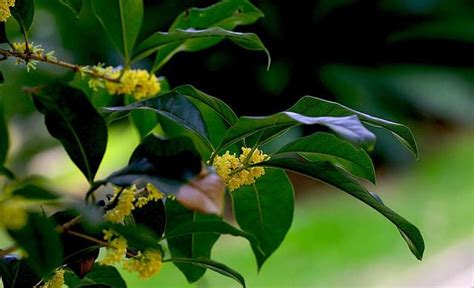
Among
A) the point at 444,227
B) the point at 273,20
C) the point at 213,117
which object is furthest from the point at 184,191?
the point at 273,20

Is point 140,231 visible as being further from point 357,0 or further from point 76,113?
point 357,0

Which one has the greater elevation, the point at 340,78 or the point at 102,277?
the point at 102,277

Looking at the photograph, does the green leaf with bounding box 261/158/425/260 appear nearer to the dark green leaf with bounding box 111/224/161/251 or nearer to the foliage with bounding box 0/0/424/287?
the foliage with bounding box 0/0/424/287

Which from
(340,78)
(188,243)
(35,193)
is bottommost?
(340,78)

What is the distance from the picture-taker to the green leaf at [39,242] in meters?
0.39

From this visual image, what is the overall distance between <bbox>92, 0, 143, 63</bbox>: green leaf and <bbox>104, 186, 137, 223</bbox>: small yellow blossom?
20 cm

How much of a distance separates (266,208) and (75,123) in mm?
Result: 236

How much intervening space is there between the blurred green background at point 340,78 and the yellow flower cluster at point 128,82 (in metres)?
2.00

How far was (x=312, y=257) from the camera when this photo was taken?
7.36 ft

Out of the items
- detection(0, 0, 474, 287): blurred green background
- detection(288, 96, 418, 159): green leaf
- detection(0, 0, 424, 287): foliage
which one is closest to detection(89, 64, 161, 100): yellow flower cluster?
detection(0, 0, 424, 287): foliage

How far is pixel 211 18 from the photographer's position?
0.75 meters

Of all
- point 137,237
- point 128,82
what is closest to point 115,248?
point 137,237

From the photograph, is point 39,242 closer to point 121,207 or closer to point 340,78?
point 121,207

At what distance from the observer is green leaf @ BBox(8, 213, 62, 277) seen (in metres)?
0.39
